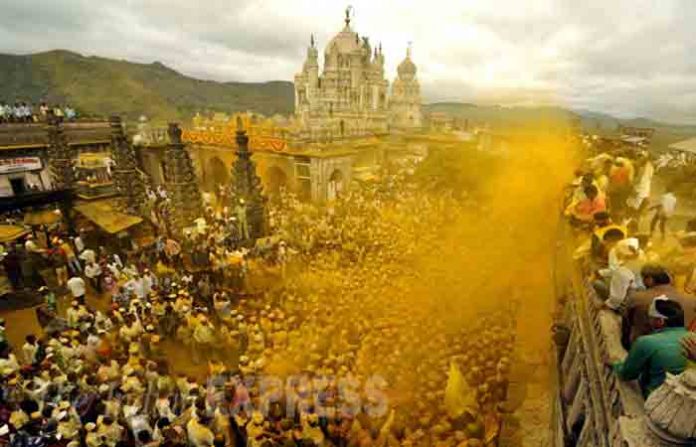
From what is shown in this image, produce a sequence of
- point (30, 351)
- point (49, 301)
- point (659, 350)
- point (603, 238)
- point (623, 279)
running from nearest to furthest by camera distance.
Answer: point (659, 350)
point (623, 279)
point (603, 238)
point (30, 351)
point (49, 301)

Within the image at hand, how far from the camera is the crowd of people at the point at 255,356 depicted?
6250 millimetres

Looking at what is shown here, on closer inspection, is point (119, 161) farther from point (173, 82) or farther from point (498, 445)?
point (173, 82)

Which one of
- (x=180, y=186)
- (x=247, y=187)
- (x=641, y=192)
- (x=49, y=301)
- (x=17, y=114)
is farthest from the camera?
(x=17, y=114)

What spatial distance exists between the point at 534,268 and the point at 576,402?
8.79 meters

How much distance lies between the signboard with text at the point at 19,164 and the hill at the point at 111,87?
55.3 meters

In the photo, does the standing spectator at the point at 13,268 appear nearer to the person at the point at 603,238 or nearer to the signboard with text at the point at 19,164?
the signboard with text at the point at 19,164

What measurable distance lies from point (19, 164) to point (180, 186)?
1458 centimetres

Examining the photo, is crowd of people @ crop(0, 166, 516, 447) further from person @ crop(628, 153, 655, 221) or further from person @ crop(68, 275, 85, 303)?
person @ crop(628, 153, 655, 221)

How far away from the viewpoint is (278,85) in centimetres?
18188

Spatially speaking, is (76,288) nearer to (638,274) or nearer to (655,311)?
(655,311)

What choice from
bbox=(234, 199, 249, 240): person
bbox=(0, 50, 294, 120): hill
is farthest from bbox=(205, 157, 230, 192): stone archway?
bbox=(0, 50, 294, 120): hill

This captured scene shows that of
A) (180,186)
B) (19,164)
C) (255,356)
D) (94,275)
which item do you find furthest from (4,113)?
(255,356)

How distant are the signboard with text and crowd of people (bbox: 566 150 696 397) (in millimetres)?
28921

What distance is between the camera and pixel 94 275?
37.0ft
